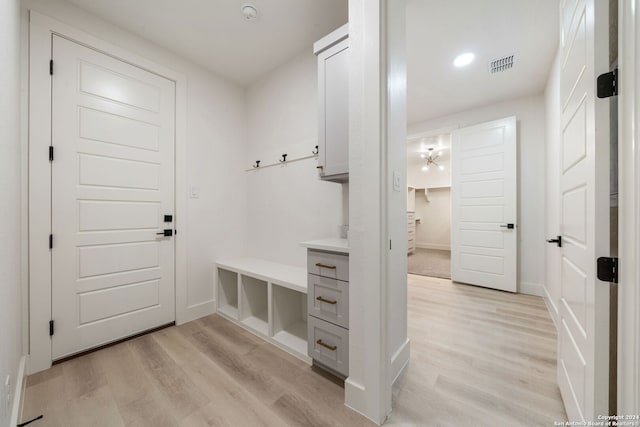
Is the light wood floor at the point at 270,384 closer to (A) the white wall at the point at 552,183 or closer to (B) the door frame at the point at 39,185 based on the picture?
(B) the door frame at the point at 39,185

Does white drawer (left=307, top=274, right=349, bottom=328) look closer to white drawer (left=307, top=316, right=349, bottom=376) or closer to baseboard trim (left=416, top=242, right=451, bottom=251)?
white drawer (left=307, top=316, right=349, bottom=376)

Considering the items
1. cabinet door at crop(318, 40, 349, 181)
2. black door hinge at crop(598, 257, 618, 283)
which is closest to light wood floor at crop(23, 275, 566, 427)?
black door hinge at crop(598, 257, 618, 283)

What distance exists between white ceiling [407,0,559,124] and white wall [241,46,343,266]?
111 centimetres

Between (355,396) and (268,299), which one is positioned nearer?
(355,396)

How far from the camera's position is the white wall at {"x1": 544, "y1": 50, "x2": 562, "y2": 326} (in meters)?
2.32

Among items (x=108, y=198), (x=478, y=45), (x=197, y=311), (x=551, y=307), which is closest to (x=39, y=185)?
(x=108, y=198)

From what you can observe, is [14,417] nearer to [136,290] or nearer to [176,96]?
[136,290]

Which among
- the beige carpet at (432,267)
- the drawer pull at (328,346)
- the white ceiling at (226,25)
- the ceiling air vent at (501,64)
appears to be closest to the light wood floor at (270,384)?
the drawer pull at (328,346)

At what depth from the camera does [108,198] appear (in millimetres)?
1998

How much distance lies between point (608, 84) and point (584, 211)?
49 cm

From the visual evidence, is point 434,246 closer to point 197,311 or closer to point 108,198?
point 197,311

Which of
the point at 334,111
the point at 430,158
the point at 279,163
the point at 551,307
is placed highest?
the point at 430,158

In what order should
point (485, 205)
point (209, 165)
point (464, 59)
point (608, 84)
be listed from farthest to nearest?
point (485, 205) → point (209, 165) → point (464, 59) → point (608, 84)

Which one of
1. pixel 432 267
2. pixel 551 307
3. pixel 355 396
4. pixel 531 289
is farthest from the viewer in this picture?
pixel 432 267
